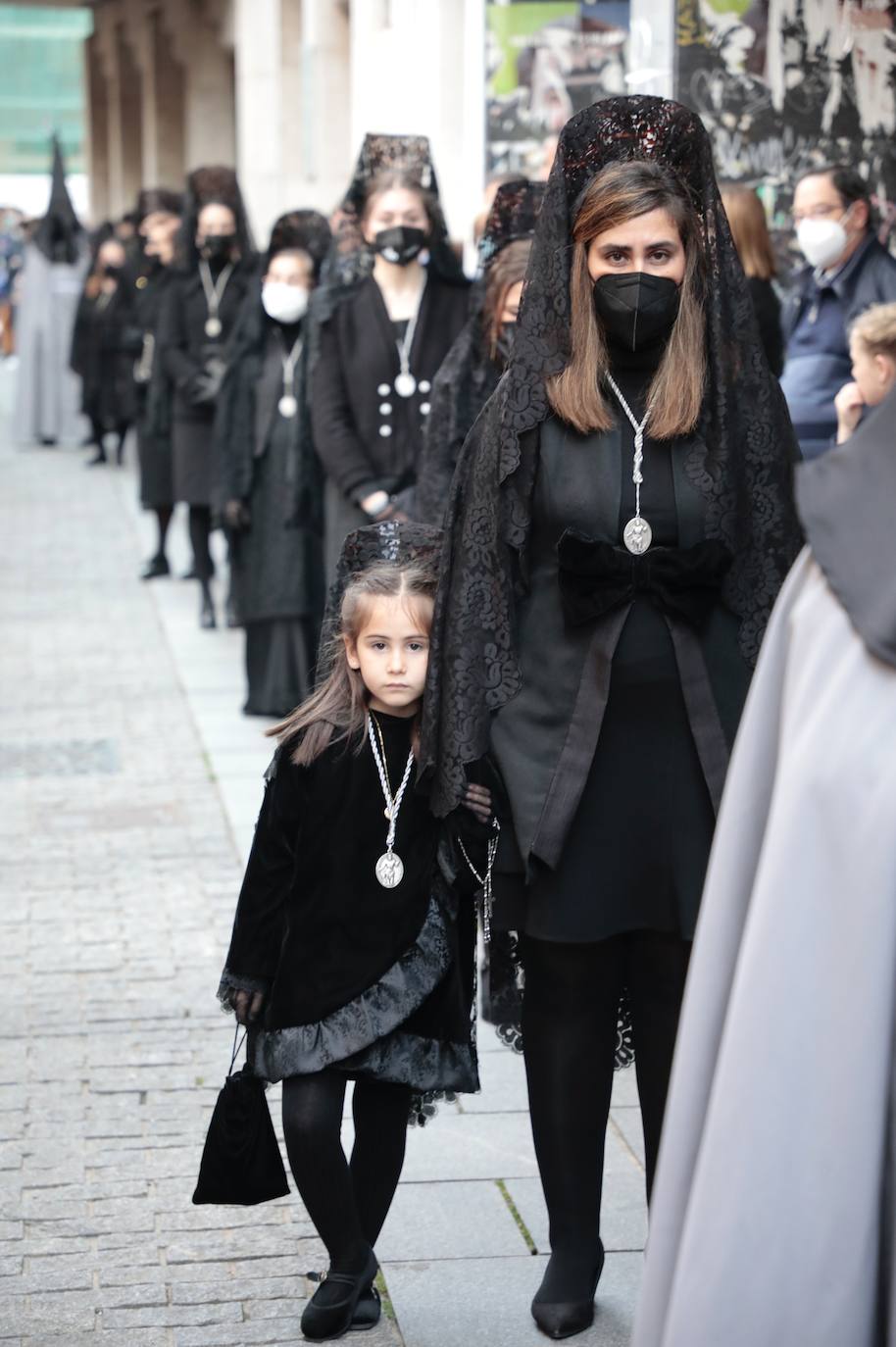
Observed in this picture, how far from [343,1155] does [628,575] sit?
3.51 ft

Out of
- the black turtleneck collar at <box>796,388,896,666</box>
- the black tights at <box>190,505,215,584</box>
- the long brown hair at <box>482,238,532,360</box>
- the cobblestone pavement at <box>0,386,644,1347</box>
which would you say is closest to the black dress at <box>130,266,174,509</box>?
the black tights at <box>190,505,215,584</box>

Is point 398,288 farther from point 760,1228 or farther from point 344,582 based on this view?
point 760,1228

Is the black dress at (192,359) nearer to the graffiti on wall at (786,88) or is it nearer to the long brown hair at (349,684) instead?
the graffiti on wall at (786,88)

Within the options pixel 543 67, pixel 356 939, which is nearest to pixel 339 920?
pixel 356 939

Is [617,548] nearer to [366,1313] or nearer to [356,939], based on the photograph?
[356,939]

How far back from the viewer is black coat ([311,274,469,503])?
716 cm

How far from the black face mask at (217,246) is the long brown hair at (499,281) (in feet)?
16.9

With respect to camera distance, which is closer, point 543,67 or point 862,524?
point 862,524

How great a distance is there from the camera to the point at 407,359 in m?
7.15

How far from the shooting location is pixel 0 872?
22.5 ft

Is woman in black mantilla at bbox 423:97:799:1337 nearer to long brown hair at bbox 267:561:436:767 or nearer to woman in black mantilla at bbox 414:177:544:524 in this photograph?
long brown hair at bbox 267:561:436:767

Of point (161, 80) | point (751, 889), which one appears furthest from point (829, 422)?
point (161, 80)

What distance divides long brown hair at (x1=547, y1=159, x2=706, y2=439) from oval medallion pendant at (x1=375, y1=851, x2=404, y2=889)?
2.55ft

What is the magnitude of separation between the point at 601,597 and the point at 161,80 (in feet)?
89.7
